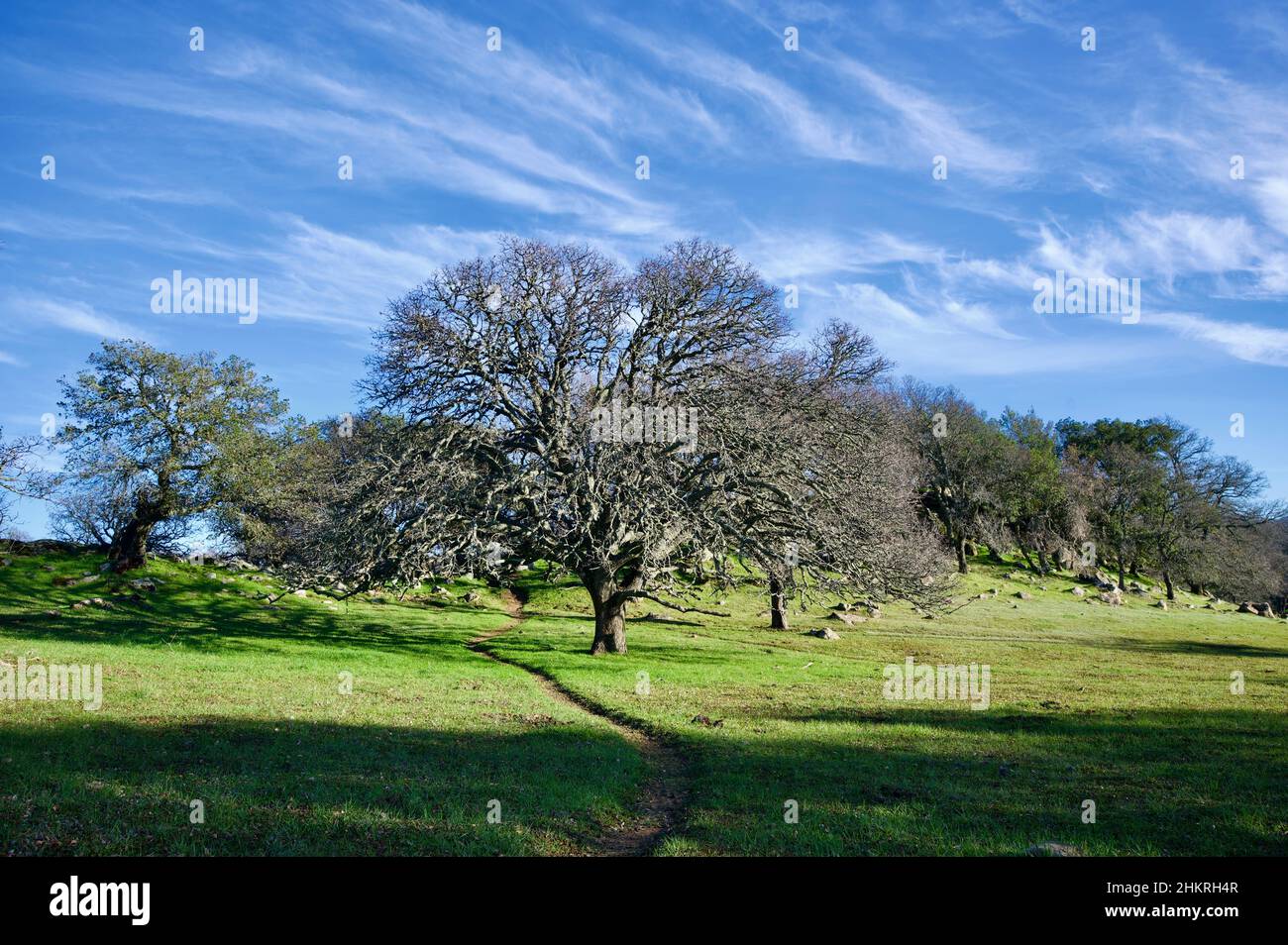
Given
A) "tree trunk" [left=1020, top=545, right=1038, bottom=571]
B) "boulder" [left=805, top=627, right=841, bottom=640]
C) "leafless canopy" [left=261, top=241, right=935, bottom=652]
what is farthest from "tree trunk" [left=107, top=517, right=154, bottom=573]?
"tree trunk" [left=1020, top=545, right=1038, bottom=571]

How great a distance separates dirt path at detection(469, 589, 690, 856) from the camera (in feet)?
28.4

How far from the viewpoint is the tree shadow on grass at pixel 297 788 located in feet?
25.1

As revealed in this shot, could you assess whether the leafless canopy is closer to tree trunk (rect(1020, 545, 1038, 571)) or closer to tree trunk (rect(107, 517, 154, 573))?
tree trunk (rect(107, 517, 154, 573))

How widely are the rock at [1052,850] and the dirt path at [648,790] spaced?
4.06 metres

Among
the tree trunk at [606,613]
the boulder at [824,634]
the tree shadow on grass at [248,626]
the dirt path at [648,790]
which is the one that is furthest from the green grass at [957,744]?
the tree shadow on grass at [248,626]

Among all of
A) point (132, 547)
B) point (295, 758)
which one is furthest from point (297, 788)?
point (132, 547)

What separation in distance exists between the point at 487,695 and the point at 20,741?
9347mm

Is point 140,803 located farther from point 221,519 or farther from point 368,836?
point 221,519

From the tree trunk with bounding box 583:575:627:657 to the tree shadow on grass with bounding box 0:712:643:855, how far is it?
13.9 m

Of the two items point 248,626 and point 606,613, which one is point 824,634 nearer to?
point 606,613

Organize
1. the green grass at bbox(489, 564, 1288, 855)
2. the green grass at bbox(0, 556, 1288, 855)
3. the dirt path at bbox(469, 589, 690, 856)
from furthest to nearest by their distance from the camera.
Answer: the green grass at bbox(489, 564, 1288, 855)
the dirt path at bbox(469, 589, 690, 856)
the green grass at bbox(0, 556, 1288, 855)

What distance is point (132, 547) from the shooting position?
138 ft

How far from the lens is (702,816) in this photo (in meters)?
9.54
